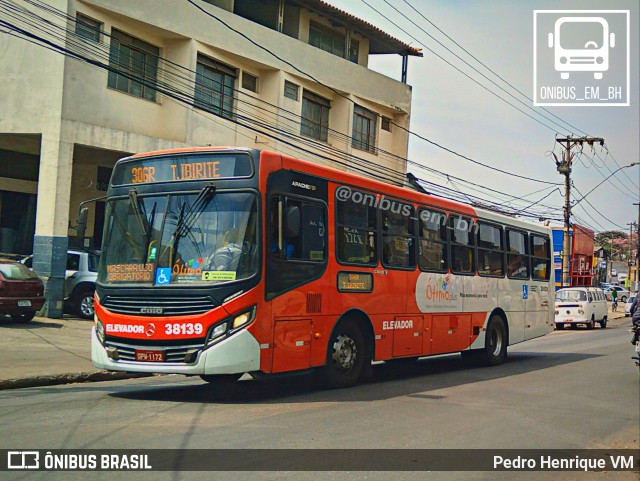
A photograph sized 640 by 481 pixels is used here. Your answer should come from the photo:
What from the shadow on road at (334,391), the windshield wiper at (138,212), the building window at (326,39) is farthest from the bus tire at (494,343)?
A: the building window at (326,39)

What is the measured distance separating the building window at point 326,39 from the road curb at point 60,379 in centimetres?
2069

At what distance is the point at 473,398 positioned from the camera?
10023 mm

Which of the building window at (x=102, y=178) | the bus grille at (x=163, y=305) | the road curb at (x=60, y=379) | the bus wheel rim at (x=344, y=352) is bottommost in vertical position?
the road curb at (x=60, y=379)

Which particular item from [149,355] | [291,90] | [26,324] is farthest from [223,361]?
[291,90]

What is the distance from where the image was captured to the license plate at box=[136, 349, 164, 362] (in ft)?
29.4

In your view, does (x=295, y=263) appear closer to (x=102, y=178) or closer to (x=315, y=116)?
(x=102, y=178)

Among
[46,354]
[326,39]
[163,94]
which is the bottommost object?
[46,354]

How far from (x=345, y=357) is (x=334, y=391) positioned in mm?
584

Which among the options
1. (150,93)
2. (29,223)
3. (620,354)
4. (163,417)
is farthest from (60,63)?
(620,354)

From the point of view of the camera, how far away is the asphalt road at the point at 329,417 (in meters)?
6.73

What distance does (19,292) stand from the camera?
58.2 ft

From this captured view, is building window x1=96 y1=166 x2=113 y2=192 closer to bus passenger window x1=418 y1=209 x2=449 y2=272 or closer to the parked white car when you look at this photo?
bus passenger window x1=418 y1=209 x2=449 y2=272

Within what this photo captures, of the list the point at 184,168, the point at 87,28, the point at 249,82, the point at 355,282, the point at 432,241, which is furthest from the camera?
the point at 249,82

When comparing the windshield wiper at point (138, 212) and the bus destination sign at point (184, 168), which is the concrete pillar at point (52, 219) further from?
the windshield wiper at point (138, 212)
